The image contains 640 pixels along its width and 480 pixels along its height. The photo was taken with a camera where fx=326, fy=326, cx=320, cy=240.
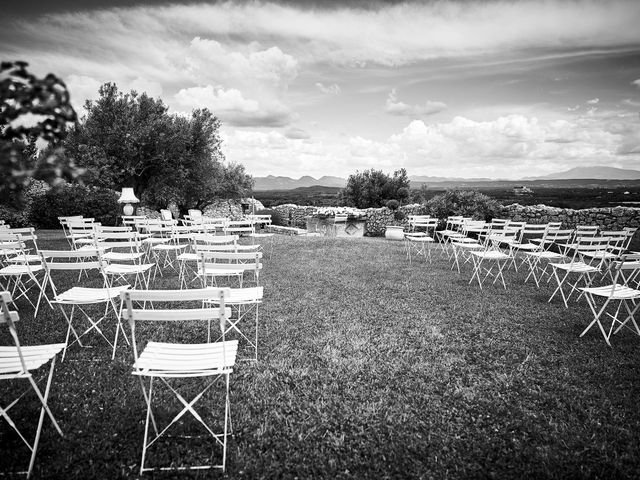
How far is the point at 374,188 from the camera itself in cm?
2497

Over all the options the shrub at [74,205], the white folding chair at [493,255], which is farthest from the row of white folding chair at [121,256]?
the shrub at [74,205]

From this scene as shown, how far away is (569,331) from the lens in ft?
15.3

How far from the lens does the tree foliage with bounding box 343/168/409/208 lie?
24.8 metres

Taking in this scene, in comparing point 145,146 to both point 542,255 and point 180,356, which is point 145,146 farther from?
point 542,255

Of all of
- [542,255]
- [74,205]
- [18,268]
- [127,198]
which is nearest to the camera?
[18,268]

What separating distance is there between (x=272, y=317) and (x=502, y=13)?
11194 mm

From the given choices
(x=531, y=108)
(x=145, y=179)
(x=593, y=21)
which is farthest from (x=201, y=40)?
(x=531, y=108)

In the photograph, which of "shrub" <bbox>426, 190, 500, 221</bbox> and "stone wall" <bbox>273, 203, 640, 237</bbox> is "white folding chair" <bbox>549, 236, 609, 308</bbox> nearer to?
"shrub" <bbox>426, 190, 500, 221</bbox>

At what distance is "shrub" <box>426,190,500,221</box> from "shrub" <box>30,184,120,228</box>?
1564 cm

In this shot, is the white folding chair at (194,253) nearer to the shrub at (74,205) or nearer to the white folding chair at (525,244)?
the white folding chair at (525,244)

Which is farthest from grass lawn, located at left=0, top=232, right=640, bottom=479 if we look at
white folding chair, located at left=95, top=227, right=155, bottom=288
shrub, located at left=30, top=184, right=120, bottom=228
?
shrub, located at left=30, top=184, right=120, bottom=228

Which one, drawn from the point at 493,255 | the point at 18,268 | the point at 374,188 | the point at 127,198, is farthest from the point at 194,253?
the point at 374,188

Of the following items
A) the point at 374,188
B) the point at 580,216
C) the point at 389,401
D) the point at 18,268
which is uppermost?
the point at 374,188

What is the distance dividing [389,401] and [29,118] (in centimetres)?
320
